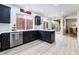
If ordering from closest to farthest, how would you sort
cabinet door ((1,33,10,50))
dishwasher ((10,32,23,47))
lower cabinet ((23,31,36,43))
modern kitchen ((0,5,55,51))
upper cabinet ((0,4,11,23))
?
cabinet door ((1,33,10,50)) < modern kitchen ((0,5,55,51)) < upper cabinet ((0,4,11,23)) < dishwasher ((10,32,23,47)) < lower cabinet ((23,31,36,43))

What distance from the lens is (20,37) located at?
5309 millimetres

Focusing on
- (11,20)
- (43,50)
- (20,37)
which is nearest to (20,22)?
(11,20)

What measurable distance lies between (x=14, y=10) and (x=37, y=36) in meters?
2.73

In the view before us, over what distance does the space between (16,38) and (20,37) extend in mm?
379

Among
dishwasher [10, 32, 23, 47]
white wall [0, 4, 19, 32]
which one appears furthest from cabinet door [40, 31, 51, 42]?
white wall [0, 4, 19, 32]

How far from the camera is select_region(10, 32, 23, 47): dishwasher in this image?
183 inches

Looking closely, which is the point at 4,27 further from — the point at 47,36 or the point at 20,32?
the point at 47,36

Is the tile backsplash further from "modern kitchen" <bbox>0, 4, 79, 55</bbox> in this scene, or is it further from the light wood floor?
the light wood floor

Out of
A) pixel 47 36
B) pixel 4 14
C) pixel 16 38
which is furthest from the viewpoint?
pixel 47 36

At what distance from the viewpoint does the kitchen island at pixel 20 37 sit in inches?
165

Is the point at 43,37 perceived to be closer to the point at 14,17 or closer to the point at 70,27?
the point at 14,17

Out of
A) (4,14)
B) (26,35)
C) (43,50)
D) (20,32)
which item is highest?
(4,14)
